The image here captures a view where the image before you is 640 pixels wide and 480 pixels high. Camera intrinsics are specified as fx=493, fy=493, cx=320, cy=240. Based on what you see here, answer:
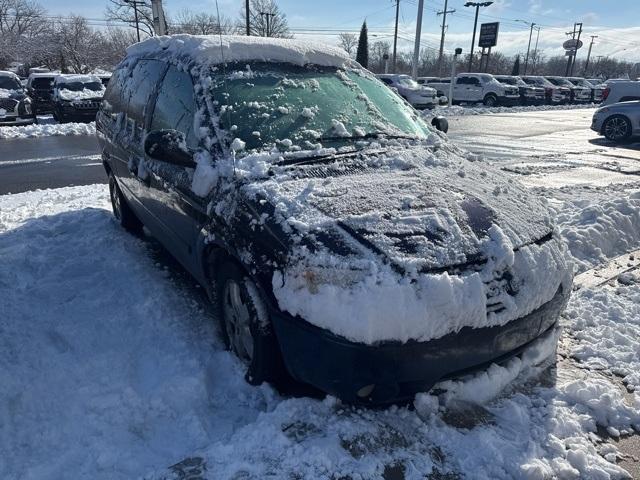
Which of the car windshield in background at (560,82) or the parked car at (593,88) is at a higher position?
the car windshield in background at (560,82)

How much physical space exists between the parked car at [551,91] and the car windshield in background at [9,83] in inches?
1103

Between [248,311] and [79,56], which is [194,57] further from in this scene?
[79,56]

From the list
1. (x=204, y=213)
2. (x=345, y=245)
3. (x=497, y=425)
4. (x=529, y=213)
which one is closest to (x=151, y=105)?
(x=204, y=213)

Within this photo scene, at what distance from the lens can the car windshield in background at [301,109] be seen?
10.5 ft

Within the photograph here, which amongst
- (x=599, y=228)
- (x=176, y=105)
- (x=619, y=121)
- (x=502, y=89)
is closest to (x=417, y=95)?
(x=502, y=89)

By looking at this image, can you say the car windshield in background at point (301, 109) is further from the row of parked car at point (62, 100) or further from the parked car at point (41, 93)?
the parked car at point (41, 93)

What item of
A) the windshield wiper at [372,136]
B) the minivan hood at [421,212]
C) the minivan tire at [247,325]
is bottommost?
the minivan tire at [247,325]

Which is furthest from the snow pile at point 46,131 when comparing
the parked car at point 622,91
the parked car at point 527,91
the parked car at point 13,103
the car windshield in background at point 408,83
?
the parked car at point 527,91

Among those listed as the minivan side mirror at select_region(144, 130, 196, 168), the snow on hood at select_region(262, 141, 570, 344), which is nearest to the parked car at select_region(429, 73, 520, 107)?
the snow on hood at select_region(262, 141, 570, 344)

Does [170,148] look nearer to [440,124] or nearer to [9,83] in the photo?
[440,124]

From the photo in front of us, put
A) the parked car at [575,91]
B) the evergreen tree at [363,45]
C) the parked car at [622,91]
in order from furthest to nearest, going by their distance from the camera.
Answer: the evergreen tree at [363,45], the parked car at [575,91], the parked car at [622,91]

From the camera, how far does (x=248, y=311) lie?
8.75 feet

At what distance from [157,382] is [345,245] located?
1.43 metres

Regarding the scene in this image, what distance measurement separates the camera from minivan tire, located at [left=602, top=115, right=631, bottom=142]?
44.6ft
